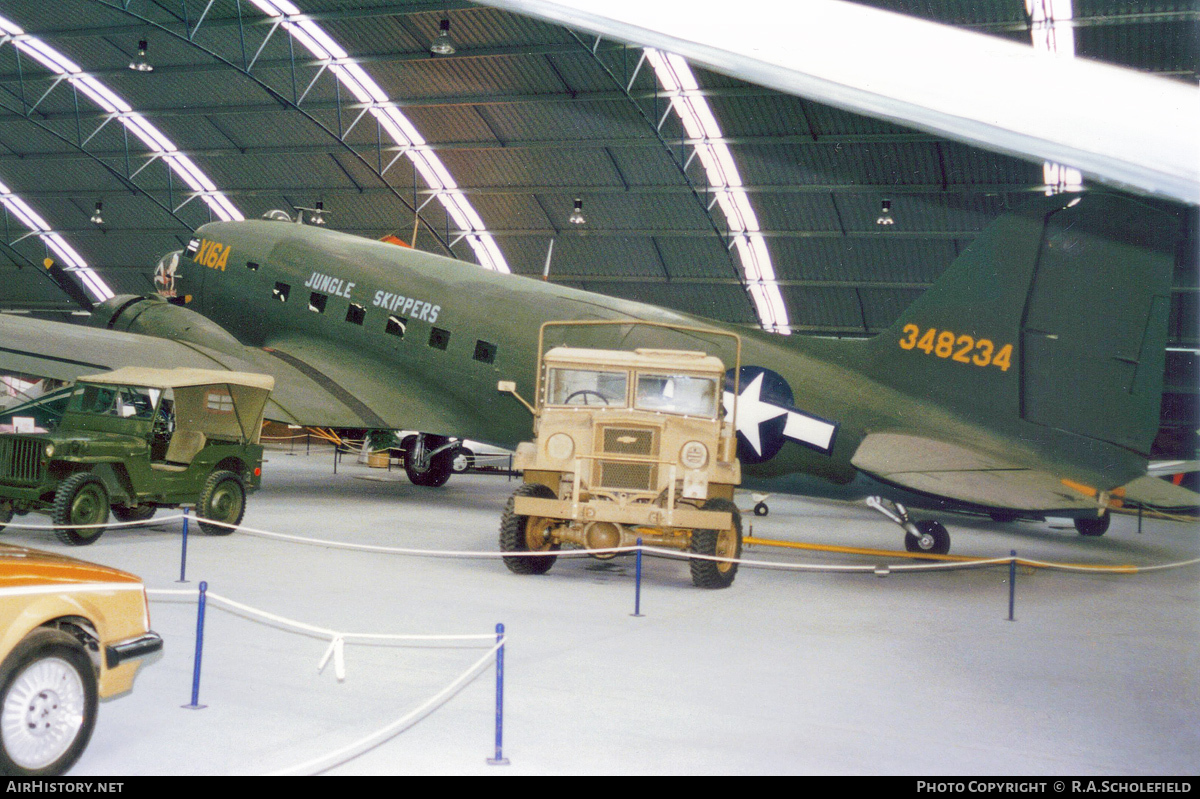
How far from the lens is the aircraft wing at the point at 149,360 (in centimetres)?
1642

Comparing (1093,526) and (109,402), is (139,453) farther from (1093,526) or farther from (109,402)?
(1093,526)

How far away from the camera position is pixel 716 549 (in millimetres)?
11492

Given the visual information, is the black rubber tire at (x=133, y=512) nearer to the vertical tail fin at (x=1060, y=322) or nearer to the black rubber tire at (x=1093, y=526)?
the vertical tail fin at (x=1060, y=322)

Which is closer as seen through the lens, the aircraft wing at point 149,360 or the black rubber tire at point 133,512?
the black rubber tire at point 133,512

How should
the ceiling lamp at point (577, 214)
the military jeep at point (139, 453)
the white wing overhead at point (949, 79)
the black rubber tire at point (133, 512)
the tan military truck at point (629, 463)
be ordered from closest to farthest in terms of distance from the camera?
1. the white wing overhead at point (949, 79)
2. the tan military truck at point (629, 463)
3. the military jeep at point (139, 453)
4. the black rubber tire at point (133, 512)
5. the ceiling lamp at point (577, 214)

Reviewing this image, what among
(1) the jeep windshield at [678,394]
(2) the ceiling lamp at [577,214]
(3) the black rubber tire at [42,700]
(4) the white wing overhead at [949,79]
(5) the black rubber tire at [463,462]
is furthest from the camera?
(2) the ceiling lamp at [577,214]

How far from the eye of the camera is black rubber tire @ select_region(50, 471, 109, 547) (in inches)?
467

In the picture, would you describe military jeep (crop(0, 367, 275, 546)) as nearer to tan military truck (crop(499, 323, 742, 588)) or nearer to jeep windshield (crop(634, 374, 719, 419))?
tan military truck (crop(499, 323, 742, 588))

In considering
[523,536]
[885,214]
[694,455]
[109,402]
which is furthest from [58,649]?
[885,214]

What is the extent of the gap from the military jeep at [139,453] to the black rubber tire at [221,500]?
14 millimetres

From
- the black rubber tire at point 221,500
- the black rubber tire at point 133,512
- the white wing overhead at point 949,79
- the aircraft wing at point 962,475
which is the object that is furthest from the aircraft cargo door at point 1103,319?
the black rubber tire at point 133,512

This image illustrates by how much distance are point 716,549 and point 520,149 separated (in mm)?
26586

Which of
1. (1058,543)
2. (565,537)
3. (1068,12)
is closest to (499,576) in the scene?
(565,537)
